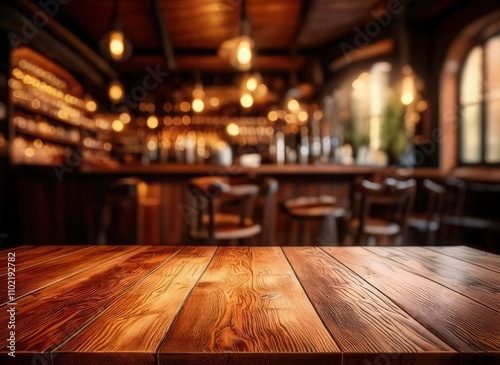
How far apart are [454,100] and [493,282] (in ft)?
16.7

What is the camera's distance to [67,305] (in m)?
0.72

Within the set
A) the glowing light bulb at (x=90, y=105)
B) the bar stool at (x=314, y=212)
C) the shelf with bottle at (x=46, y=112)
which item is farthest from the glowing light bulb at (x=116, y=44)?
the glowing light bulb at (x=90, y=105)

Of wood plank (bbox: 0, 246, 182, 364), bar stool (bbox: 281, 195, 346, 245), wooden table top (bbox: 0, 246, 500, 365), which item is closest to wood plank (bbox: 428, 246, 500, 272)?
wooden table top (bbox: 0, 246, 500, 365)

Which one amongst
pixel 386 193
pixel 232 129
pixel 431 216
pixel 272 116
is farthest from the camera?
pixel 272 116

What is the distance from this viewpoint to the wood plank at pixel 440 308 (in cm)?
58

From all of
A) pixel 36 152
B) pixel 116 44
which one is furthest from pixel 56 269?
pixel 36 152

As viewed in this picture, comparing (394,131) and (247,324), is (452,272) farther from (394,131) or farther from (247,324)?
(394,131)

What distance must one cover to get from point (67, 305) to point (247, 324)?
37 centimetres

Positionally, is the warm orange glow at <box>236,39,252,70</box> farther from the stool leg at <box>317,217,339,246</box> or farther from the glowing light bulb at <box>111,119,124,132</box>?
the glowing light bulb at <box>111,119,124,132</box>

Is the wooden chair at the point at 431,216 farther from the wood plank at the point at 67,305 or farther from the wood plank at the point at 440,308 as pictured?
the wood plank at the point at 67,305

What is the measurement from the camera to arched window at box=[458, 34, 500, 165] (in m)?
4.61

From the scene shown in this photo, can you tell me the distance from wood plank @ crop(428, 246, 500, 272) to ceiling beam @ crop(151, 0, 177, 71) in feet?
16.7

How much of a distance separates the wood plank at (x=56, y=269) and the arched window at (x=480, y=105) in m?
5.00

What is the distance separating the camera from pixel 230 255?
46.4 inches
